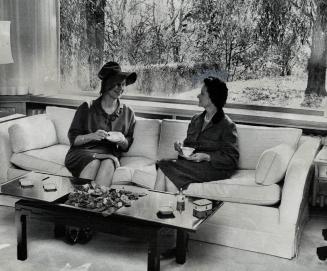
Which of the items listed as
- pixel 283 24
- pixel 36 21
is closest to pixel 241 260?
pixel 283 24

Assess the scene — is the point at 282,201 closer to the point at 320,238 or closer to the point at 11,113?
the point at 320,238

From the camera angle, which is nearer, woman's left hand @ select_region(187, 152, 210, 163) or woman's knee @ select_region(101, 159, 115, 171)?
woman's left hand @ select_region(187, 152, 210, 163)

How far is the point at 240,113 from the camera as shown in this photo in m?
4.55

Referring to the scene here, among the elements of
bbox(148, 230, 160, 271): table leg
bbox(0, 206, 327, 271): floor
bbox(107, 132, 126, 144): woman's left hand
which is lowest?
bbox(0, 206, 327, 271): floor

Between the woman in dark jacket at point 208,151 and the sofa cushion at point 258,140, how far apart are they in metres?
0.15

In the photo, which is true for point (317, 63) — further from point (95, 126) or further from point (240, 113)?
point (95, 126)

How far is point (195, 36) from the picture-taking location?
15.7 ft

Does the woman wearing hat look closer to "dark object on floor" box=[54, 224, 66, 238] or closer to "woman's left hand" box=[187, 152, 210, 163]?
"dark object on floor" box=[54, 224, 66, 238]

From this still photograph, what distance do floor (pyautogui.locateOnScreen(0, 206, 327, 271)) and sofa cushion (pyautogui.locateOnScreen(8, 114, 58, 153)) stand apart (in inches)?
32.7

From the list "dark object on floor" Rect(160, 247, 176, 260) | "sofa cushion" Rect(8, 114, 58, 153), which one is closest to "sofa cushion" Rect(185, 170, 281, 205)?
"dark object on floor" Rect(160, 247, 176, 260)

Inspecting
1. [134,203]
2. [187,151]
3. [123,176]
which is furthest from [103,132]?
[134,203]

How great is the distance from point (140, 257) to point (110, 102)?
1411 mm

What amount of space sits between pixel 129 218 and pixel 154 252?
0.24 m

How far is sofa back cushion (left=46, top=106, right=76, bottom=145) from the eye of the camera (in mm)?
4625
